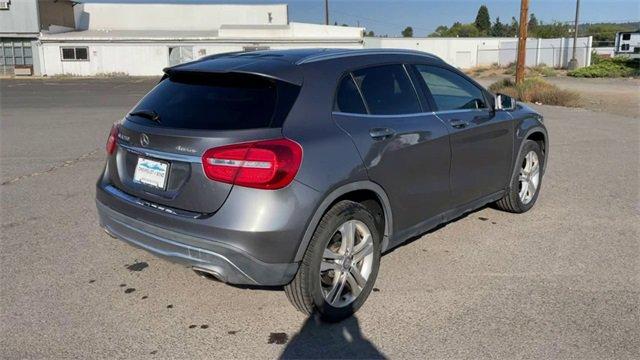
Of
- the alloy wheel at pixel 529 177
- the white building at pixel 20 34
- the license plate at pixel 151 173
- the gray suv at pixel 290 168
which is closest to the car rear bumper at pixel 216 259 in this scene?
the gray suv at pixel 290 168

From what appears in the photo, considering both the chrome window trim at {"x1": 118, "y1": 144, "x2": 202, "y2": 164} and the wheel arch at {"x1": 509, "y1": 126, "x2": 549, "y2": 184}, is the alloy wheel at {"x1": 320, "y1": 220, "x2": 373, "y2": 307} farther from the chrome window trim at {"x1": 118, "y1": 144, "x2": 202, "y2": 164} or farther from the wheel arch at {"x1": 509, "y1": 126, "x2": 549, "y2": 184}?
the wheel arch at {"x1": 509, "y1": 126, "x2": 549, "y2": 184}

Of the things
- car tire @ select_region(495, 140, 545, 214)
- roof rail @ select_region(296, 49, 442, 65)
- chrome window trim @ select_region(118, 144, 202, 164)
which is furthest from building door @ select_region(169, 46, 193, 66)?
chrome window trim @ select_region(118, 144, 202, 164)

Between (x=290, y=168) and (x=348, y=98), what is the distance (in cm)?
83

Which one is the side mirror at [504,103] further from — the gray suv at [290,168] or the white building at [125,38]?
the white building at [125,38]

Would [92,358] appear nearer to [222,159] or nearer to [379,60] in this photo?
[222,159]

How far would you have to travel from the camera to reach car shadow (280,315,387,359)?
3.40m

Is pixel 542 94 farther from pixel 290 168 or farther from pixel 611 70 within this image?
pixel 611 70

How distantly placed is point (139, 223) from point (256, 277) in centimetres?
88

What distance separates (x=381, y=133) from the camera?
396 cm

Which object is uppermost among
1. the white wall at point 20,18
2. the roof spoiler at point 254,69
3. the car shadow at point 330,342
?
the white wall at point 20,18

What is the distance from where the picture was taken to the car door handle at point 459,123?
15.4ft

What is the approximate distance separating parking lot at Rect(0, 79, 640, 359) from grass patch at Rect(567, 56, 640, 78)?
37939mm

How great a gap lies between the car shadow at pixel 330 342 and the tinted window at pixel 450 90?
198 cm

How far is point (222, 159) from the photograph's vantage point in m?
3.35
